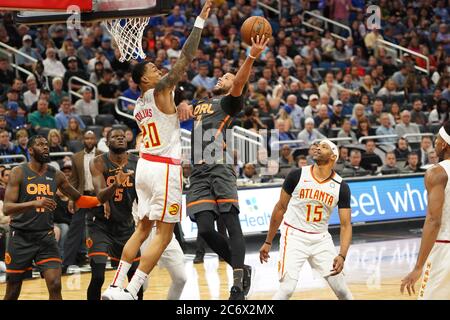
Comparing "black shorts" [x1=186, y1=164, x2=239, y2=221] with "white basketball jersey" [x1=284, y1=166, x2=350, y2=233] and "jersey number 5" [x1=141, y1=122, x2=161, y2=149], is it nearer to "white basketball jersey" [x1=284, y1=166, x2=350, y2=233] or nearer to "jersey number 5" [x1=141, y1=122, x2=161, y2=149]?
"white basketball jersey" [x1=284, y1=166, x2=350, y2=233]

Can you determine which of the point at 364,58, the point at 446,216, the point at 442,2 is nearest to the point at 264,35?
the point at 446,216

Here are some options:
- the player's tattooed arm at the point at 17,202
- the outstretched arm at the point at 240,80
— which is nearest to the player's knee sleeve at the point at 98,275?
the player's tattooed arm at the point at 17,202

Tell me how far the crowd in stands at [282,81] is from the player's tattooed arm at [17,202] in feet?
20.6

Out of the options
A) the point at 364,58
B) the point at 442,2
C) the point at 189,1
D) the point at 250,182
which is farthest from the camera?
Answer: the point at 442,2

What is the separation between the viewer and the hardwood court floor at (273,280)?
40.7 feet

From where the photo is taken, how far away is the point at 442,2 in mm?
28812

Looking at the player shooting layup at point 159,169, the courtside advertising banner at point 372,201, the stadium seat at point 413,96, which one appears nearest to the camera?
the player shooting layup at point 159,169

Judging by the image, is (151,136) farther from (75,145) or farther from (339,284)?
(75,145)

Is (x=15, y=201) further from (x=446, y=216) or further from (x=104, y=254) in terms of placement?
(x=446, y=216)

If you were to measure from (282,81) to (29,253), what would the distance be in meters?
13.1

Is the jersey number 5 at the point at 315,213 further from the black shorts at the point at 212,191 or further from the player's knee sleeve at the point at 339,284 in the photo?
the black shorts at the point at 212,191

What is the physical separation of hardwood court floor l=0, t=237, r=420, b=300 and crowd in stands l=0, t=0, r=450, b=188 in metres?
2.55
